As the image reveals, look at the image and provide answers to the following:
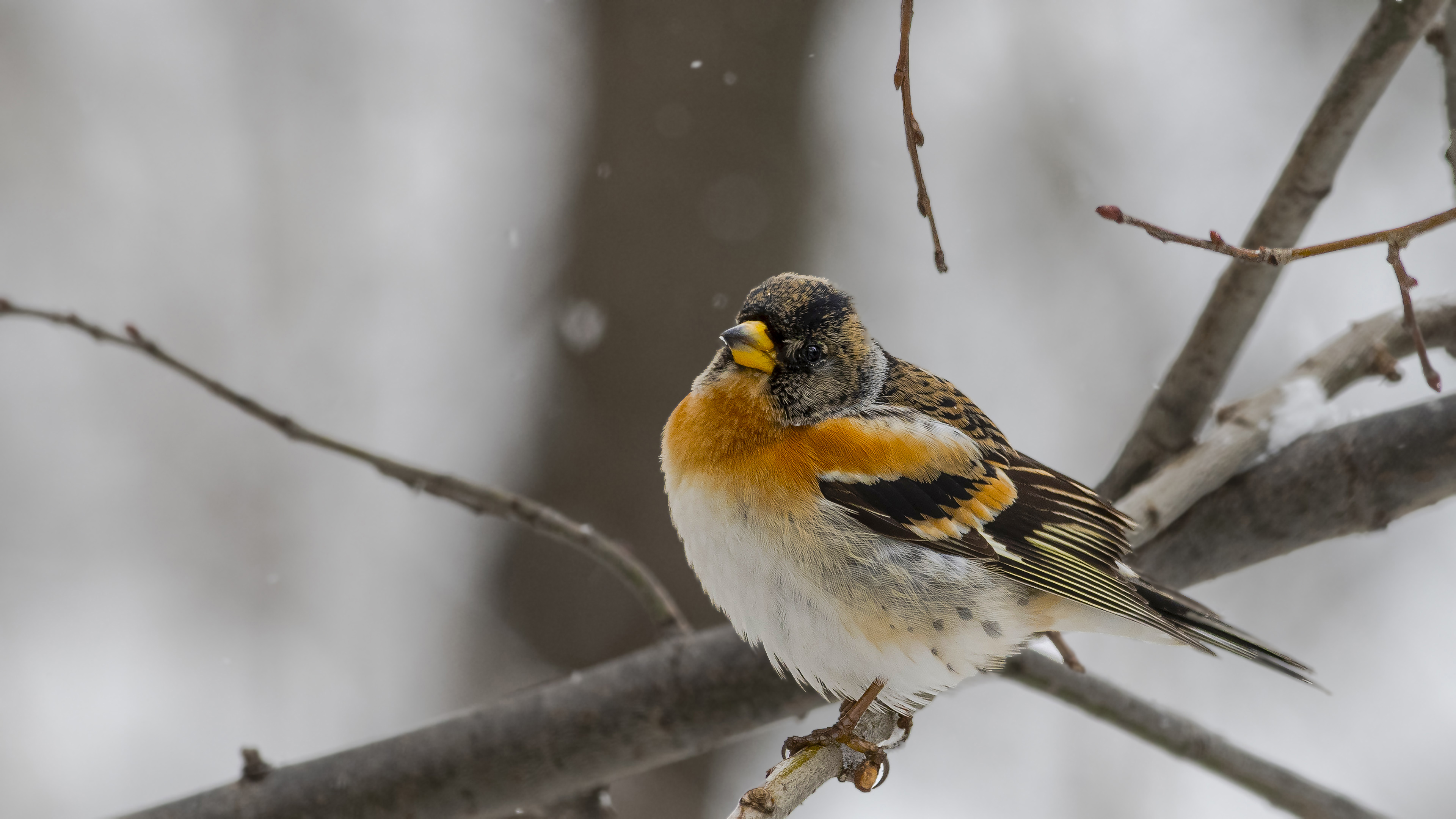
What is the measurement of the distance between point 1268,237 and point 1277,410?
1.51 feet

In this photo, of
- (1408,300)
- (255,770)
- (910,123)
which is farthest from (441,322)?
(1408,300)

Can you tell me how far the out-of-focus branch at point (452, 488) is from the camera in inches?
93.4

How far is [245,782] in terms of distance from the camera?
8.79 feet

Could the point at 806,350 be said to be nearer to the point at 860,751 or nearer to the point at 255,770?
the point at 860,751

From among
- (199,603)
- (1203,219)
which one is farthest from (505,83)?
(1203,219)

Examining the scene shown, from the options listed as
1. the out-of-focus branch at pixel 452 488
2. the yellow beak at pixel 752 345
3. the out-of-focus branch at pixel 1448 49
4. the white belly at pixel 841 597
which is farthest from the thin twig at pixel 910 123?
the out-of-focus branch at pixel 1448 49

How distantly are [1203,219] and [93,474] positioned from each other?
7118 millimetres

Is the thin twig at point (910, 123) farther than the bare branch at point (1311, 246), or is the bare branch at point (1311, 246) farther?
the thin twig at point (910, 123)

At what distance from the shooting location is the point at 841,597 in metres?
2.22

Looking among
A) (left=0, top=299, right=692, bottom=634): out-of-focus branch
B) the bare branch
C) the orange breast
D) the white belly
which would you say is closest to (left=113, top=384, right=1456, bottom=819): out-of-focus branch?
(left=0, top=299, right=692, bottom=634): out-of-focus branch

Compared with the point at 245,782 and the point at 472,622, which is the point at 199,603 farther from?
the point at 245,782

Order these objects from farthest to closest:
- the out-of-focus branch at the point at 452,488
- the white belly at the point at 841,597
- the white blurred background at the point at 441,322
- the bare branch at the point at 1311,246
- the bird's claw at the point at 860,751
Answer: the white blurred background at the point at 441,322 → the out-of-focus branch at the point at 452,488 → the white belly at the point at 841,597 → the bird's claw at the point at 860,751 → the bare branch at the point at 1311,246

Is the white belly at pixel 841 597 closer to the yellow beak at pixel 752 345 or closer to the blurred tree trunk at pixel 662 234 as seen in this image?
the yellow beak at pixel 752 345

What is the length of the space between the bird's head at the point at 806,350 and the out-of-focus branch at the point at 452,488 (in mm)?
569
